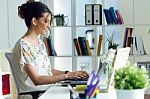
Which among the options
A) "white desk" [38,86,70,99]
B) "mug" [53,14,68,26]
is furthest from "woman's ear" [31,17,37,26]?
"mug" [53,14,68,26]

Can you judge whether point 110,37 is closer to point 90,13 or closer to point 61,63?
point 90,13

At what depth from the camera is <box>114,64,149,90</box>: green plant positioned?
1589 millimetres

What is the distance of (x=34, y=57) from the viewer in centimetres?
268

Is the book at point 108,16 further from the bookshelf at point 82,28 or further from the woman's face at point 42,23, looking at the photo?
the woman's face at point 42,23

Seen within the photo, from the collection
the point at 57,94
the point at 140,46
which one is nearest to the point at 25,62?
the point at 57,94

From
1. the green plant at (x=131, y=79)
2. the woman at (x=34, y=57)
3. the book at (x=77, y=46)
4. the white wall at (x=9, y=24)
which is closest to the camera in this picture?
the green plant at (x=131, y=79)

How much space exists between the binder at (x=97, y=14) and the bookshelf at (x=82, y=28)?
0.32 feet

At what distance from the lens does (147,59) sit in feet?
15.6

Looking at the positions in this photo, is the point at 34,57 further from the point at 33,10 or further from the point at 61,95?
the point at 61,95

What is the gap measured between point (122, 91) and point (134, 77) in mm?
94

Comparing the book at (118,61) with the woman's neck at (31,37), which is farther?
the woman's neck at (31,37)

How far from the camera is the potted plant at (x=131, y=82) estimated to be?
1.59 meters

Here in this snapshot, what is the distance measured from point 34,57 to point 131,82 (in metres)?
1.24

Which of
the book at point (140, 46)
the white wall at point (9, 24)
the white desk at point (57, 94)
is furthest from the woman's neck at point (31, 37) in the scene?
the book at point (140, 46)
